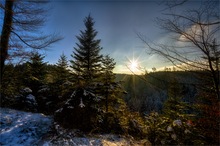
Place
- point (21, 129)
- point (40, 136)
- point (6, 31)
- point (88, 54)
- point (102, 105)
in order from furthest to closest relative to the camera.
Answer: point (88, 54) < point (102, 105) < point (21, 129) < point (40, 136) < point (6, 31)

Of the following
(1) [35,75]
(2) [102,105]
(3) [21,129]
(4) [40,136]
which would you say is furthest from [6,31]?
(1) [35,75]

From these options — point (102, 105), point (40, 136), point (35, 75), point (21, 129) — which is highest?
point (35, 75)

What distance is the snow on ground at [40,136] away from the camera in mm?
5125

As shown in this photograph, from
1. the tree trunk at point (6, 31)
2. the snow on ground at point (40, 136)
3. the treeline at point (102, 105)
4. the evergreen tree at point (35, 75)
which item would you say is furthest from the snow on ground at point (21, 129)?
the evergreen tree at point (35, 75)

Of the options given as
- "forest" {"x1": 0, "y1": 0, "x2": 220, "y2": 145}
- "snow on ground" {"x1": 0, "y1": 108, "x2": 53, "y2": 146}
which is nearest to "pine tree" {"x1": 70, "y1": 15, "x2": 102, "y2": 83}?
"forest" {"x1": 0, "y1": 0, "x2": 220, "y2": 145}

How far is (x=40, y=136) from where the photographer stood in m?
5.65

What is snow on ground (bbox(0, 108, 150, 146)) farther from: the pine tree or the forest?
the pine tree

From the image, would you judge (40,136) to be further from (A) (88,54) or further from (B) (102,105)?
(A) (88,54)

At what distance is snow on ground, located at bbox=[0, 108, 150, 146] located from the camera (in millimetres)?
5125

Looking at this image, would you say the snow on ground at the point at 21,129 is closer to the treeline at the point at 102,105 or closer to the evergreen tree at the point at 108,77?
the treeline at the point at 102,105

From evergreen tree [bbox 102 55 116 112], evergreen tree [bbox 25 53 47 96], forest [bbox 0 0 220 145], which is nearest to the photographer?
forest [bbox 0 0 220 145]

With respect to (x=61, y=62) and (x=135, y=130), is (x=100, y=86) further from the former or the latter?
(x=61, y=62)

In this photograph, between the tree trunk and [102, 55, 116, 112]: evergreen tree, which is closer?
the tree trunk

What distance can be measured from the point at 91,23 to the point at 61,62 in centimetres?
511
